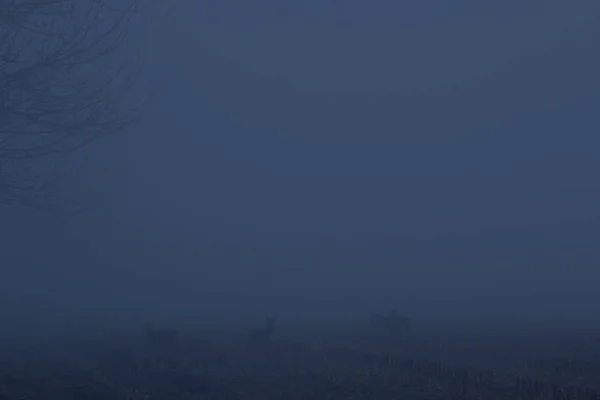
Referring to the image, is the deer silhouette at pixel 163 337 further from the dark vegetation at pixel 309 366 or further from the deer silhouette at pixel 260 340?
the deer silhouette at pixel 260 340

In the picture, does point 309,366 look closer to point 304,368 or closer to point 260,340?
point 304,368

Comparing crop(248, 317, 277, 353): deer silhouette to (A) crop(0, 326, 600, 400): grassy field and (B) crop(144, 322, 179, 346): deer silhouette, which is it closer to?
(A) crop(0, 326, 600, 400): grassy field

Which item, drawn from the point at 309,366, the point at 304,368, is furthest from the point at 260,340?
the point at 304,368

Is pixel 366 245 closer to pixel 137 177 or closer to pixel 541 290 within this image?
pixel 137 177

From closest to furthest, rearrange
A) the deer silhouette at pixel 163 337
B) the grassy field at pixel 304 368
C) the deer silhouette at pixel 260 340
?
the grassy field at pixel 304 368 < the deer silhouette at pixel 260 340 < the deer silhouette at pixel 163 337

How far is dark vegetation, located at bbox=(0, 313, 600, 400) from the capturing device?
790 centimetres

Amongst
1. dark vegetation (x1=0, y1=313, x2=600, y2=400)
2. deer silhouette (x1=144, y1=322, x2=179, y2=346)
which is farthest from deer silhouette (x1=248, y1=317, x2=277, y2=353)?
deer silhouette (x1=144, y1=322, x2=179, y2=346)

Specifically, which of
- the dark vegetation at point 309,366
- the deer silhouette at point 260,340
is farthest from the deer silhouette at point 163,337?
the deer silhouette at point 260,340

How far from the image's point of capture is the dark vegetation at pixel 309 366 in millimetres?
7902

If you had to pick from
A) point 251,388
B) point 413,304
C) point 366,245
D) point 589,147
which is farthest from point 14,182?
point 589,147

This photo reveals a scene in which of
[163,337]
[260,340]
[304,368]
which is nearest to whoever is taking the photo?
[304,368]

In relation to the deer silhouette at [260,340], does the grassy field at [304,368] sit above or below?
below

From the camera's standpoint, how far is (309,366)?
962cm

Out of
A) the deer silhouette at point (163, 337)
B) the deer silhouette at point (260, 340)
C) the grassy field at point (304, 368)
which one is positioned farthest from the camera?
the deer silhouette at point (163, 337)
